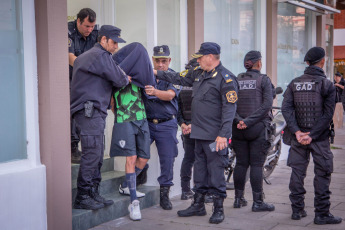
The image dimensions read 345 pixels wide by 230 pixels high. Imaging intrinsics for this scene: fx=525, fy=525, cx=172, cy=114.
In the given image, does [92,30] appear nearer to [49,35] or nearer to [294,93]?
[49,35]

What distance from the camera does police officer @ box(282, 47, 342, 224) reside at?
5.61m

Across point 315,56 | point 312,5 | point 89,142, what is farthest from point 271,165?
point 312,5

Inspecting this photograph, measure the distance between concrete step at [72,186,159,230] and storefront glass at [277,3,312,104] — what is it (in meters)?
5.45

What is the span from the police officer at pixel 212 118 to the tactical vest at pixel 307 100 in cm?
73

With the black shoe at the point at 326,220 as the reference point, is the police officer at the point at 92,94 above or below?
above

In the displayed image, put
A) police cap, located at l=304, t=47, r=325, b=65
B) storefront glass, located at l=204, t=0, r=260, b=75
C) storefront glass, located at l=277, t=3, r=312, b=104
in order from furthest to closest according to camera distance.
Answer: storefront glass, located at l=277, t=3, r=312, b=104 < storefront glass, located at l=204, t=0, r=260, b=75 < police cap, located at l=304, t=47, r=325, b=65

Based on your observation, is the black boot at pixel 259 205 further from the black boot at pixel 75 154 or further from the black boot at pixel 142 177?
the black boot at pixel 75 154

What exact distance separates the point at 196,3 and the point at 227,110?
276 centimetres

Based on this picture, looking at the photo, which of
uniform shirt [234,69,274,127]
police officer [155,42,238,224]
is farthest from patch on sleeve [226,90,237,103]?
uniform shirt [234,69,274,127]

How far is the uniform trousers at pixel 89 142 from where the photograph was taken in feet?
17.5

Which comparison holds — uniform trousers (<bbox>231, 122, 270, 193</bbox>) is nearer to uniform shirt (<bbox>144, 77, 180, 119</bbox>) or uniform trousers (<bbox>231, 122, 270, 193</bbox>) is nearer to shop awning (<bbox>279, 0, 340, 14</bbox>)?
uniform shirt (<bbox>144, 77, 180, 119</bbox>)

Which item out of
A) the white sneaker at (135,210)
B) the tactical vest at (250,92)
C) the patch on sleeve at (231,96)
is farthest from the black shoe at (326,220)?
the white sneaker at (135,210)

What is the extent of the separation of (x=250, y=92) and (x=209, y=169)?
1130 millimetres

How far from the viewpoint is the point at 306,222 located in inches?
226
